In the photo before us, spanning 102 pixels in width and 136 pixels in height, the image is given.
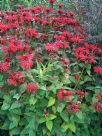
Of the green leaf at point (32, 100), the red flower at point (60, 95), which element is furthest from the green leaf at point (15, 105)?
the red flower at point (60, 95)

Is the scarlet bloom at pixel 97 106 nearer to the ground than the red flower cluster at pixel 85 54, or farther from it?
nearer to the ground

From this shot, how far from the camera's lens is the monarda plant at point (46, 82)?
3289 millimetres

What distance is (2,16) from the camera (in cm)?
405

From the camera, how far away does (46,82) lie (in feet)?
11.1

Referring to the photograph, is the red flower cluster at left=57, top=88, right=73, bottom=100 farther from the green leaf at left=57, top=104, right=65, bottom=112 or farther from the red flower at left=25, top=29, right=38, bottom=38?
the red flower at left=25, top=29, right=38, bottom=38

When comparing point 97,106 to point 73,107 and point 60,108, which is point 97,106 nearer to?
point 73,107

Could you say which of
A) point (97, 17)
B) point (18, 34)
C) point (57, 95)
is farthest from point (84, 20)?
point (57, 95)

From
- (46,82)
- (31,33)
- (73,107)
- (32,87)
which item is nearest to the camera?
(32,87)

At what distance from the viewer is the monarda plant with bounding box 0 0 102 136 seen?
10.8ft

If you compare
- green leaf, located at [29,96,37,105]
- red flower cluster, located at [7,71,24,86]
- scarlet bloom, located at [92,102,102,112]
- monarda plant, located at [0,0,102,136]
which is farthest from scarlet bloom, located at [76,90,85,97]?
red flower cluster, located at [7,71,24,86]

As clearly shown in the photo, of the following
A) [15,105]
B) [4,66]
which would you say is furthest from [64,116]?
[4,66]

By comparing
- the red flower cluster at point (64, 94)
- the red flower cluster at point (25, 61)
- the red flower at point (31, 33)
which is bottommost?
the red flower cluster at point (64, 94)

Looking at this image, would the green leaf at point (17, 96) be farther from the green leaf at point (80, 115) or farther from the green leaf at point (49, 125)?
the green leaf at point (80, 115)

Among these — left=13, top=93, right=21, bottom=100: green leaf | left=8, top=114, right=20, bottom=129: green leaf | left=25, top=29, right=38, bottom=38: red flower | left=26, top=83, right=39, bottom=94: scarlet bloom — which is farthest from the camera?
left=25, top=29, right=38, bottom=38: red flower
